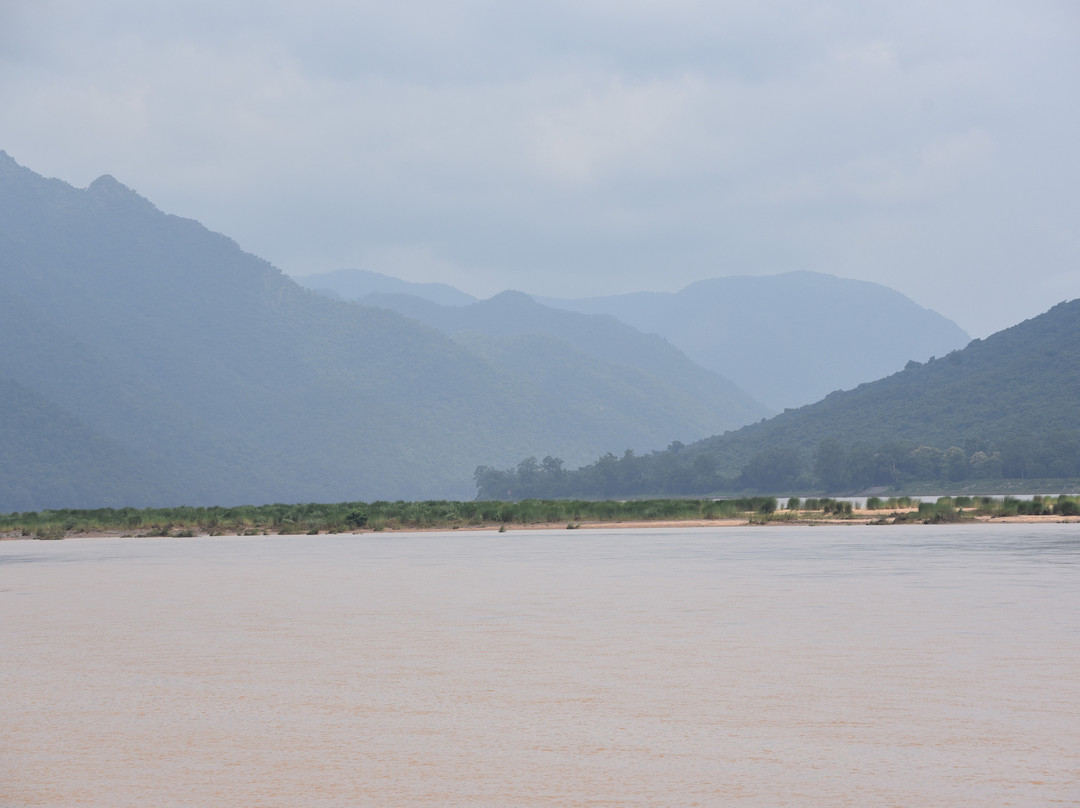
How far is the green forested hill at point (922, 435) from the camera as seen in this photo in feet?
438

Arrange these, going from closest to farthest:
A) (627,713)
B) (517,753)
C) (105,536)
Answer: (517,753)
(627,713)
(105,536)

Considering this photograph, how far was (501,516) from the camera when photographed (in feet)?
229

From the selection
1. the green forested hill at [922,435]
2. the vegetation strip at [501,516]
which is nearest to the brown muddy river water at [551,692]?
the vegetation strip at [501,516]

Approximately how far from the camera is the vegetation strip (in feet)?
210

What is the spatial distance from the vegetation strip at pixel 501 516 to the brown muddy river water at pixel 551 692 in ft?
127

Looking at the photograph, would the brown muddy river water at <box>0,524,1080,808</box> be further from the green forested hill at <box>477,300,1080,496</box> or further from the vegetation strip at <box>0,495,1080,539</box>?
the green forested hill at <box>477,300,1080,496</box>

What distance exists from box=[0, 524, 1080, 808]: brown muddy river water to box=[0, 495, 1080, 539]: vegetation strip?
38.7m

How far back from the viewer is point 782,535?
49.5 m

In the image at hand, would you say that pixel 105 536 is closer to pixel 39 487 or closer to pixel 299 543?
pixel 299 543

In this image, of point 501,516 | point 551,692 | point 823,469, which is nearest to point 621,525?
point 501,516

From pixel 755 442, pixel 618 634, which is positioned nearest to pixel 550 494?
pixel 755 442

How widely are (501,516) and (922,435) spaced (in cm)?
9793

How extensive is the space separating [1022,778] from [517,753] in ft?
12.1

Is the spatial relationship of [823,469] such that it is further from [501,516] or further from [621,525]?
[621,525]
